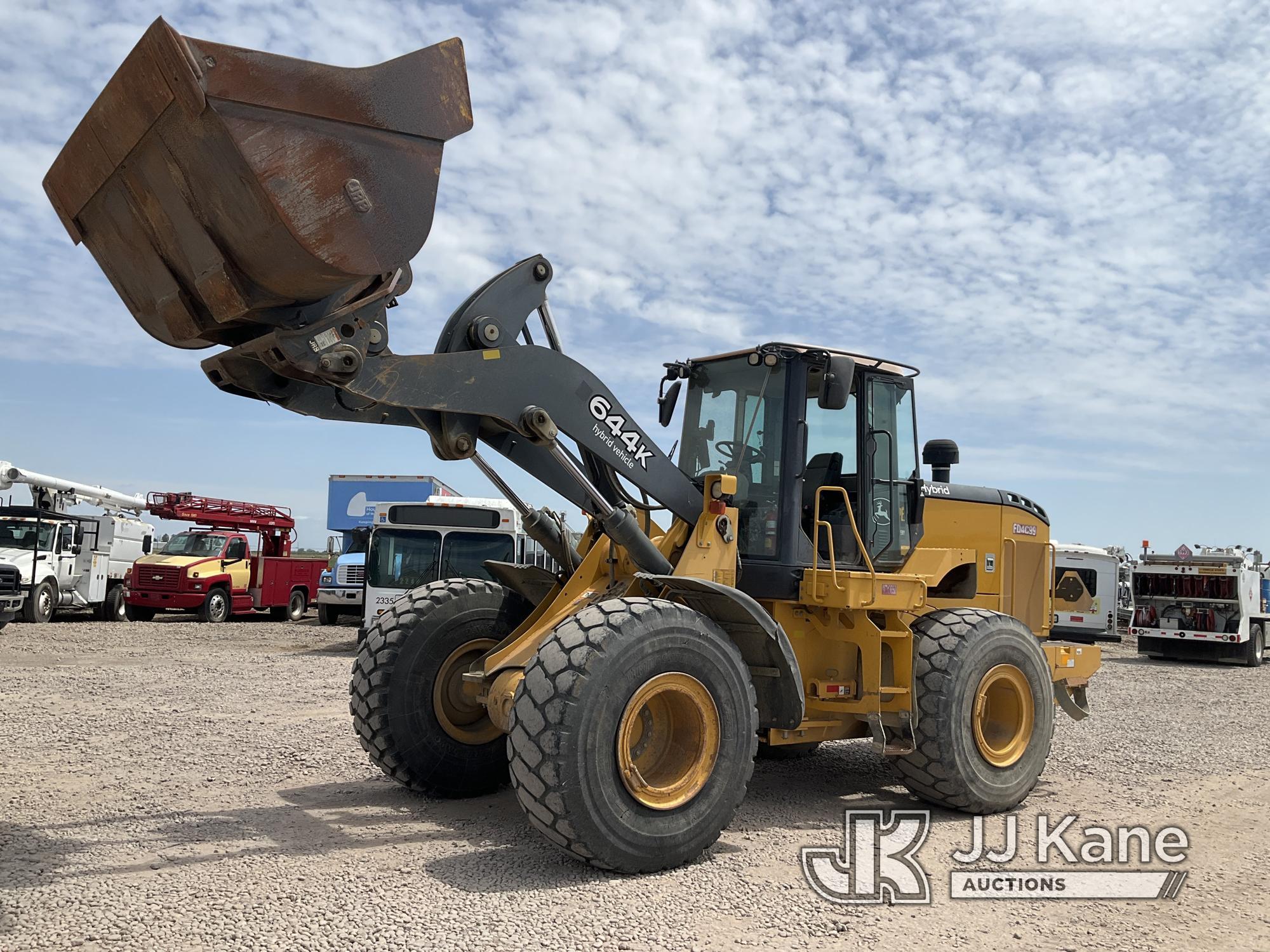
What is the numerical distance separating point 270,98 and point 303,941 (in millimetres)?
3439

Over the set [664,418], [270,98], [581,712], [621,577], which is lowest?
[581,712]

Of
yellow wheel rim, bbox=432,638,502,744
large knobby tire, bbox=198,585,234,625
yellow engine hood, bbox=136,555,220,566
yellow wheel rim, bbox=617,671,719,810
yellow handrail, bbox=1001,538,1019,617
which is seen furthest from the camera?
large knobby tire, bbox=198,585,234,625

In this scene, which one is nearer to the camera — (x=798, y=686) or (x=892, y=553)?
(x=798, y=686)

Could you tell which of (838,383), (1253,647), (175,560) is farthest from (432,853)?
(1253,647)

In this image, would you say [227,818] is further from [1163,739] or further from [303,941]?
[1163,739]

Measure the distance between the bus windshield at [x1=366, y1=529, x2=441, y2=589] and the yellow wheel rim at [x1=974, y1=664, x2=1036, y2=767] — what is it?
1192 cm

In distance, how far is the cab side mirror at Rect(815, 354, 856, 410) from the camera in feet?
21.3

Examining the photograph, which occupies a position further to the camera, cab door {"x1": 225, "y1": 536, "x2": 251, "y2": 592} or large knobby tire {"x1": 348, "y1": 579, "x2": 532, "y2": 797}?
cab door {"x1": 225, "y1": 536, "x2": 251, "y2": 592}

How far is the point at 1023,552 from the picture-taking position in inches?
345

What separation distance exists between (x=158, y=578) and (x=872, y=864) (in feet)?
72.7

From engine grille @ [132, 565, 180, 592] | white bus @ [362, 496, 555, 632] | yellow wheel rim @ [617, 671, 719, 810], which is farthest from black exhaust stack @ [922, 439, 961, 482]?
engine grille @ [132, 565, 180, 592]

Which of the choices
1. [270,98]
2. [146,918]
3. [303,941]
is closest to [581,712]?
[303,941]

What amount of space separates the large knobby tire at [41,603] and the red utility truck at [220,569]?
1.83 meters

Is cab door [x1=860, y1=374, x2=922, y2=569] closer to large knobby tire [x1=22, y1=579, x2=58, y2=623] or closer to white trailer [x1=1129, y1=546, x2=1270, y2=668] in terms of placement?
white trailer [x1=1129, y1=546, x2=1270, y2=668]
